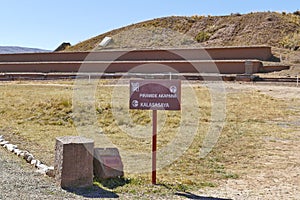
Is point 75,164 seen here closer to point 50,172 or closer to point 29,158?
point 50,172

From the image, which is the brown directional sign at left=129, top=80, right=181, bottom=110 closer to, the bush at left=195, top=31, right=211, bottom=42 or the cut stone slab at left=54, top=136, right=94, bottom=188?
the cut stone slab at left=54, top=136, right=94, bottom=188

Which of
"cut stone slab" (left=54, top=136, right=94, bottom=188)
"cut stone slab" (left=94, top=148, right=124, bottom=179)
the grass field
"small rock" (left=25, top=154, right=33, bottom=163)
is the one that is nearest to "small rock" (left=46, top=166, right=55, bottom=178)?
"cut stone slab" (left=54, top=136, right=94, bottom=188)

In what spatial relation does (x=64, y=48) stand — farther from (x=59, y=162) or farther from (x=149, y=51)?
(x=59, y=162)

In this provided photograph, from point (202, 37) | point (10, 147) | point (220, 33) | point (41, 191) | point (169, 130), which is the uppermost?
point (220, 33)

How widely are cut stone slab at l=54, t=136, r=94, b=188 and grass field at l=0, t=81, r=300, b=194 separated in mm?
324

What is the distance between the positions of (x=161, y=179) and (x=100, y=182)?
3.11ft

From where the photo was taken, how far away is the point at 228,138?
33.0 ft

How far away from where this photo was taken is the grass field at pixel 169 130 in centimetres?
665

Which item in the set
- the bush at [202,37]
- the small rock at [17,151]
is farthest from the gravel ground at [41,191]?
the bush at [202,37]

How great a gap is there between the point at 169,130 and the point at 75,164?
5782 mm

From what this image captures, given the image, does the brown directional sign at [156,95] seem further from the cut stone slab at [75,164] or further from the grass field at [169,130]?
the grass field at [169,130]

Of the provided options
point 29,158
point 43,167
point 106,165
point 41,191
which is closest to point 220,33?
point 29,158

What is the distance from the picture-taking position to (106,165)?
6.14 meters

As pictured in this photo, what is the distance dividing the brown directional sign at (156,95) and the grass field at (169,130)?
1.12 meters
